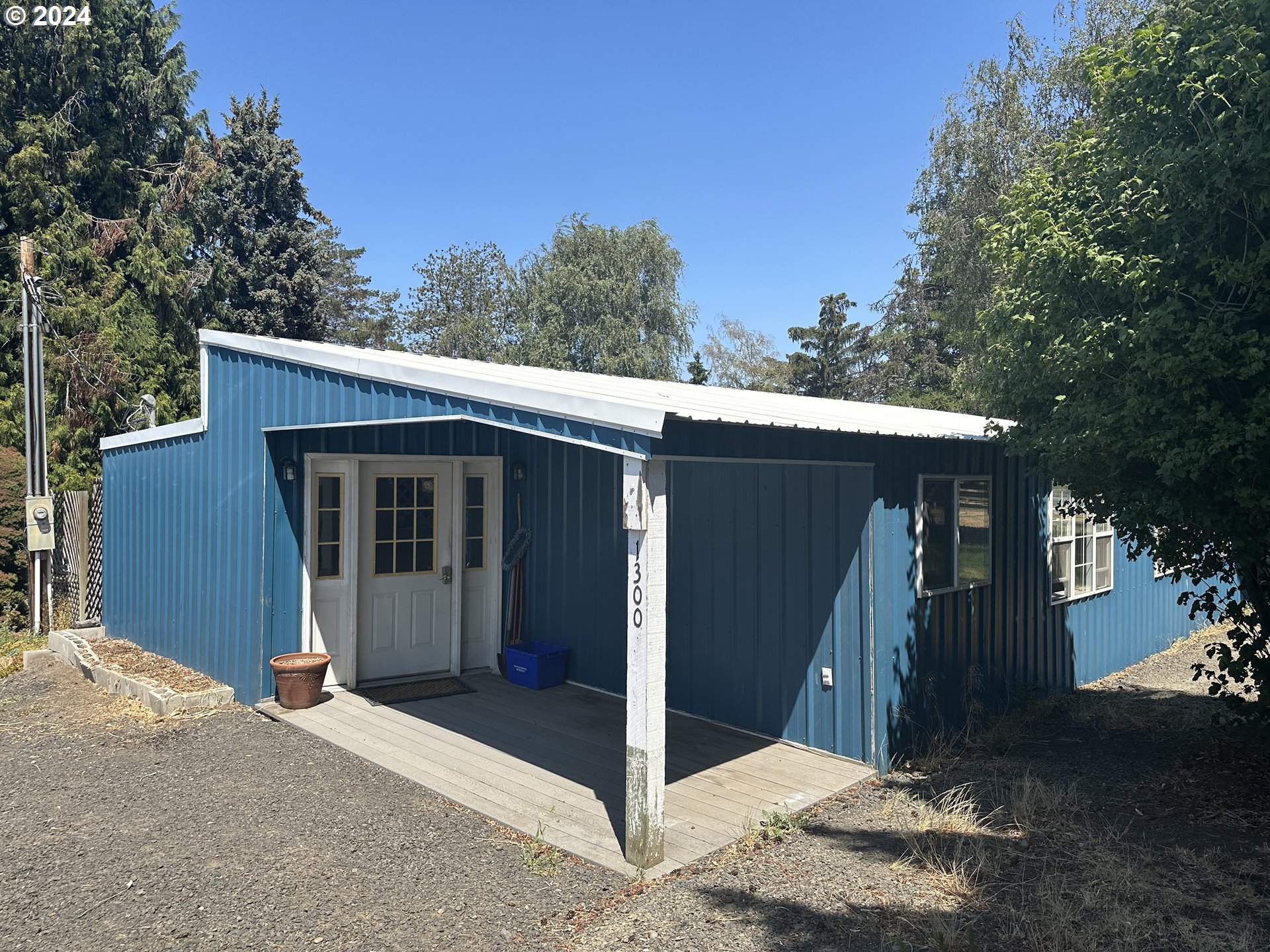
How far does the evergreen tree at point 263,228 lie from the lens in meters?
21.0

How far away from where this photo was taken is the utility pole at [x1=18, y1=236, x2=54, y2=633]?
9125 mm

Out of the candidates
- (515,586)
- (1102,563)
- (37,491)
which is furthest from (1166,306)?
(37,491)

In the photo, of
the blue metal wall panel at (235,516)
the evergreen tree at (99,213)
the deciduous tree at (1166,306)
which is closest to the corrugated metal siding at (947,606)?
the deciduous tree at (1166,306)

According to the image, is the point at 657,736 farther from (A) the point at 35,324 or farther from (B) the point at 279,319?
(B) the point at 279,319

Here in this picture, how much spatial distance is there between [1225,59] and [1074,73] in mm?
15905

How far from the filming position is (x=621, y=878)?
385 cm

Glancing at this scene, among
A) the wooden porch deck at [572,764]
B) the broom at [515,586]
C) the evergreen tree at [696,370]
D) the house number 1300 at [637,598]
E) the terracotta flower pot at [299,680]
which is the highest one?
the evergreen tree at [696,370]

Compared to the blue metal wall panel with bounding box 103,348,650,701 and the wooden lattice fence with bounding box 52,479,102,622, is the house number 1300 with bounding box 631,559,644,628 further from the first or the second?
the wooden lattice fence with bounding box 52,479,102,622

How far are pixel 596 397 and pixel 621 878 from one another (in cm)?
222

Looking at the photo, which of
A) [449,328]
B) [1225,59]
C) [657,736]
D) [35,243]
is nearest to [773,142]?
[449,328]

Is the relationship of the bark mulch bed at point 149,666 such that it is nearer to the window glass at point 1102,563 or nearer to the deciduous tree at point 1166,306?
the deciduous tree at point 1166,306

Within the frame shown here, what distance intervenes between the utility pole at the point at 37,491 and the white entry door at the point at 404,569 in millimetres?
4595

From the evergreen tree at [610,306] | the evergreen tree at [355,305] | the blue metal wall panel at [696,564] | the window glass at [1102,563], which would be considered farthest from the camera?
the evergreen tree at [355,305]

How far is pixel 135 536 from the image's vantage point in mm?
8227
